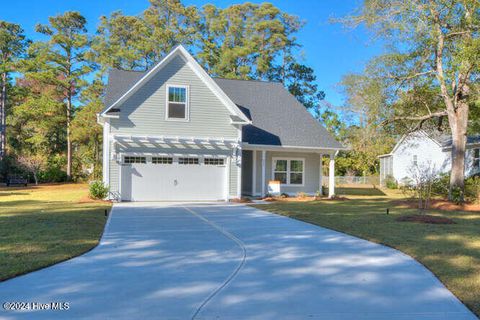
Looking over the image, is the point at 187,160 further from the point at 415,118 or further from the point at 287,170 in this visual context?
the point at 415,118

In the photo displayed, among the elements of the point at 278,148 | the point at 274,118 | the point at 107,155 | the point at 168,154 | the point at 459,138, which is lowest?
the point at 107,155

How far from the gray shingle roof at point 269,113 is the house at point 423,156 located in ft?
39.1

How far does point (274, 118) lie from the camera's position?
2306cm

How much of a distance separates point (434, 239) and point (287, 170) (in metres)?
13.5

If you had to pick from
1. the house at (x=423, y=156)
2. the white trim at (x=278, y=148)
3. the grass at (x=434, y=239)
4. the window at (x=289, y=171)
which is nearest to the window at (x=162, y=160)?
the white trim at (x=278, y=148)

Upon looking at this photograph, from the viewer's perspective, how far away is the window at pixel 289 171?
73.5 feet

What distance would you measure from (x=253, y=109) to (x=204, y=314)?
19.6 meters

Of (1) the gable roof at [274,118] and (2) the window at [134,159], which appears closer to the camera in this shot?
(2) the window at [134,159]

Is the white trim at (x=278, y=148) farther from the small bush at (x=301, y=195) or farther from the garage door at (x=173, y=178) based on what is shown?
the small bush at (x=301, y=195)

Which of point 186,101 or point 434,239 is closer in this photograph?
point 434,239

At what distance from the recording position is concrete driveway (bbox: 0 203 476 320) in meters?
4.57

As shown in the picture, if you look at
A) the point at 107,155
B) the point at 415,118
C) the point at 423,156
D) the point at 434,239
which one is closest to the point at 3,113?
the point at 107,155

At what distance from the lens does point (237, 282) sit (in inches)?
221

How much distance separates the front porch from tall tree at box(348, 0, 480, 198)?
4899 mm
